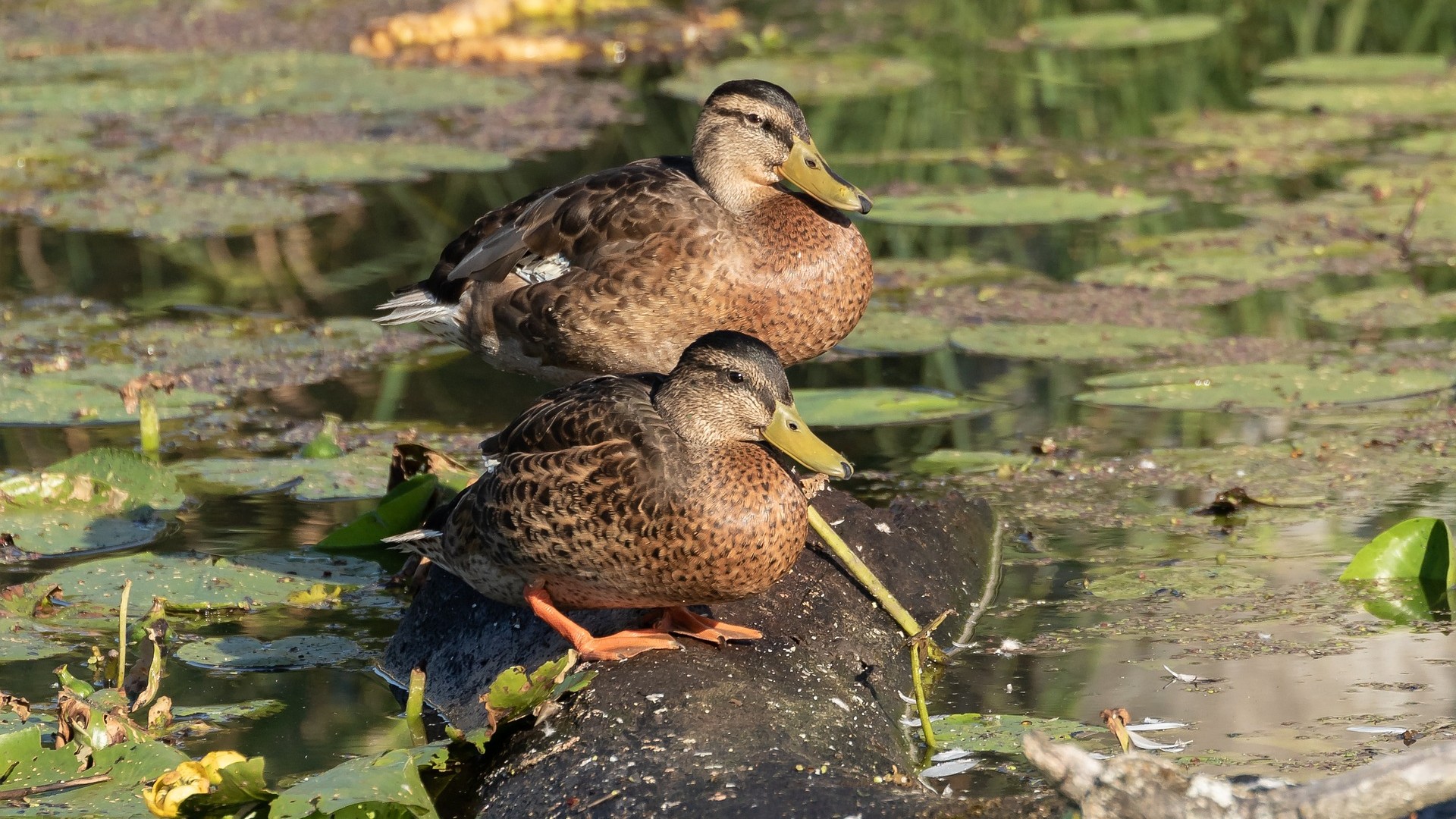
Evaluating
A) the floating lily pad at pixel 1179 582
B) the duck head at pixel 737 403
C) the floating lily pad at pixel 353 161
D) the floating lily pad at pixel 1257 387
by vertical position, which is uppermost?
the duck head at pixel 737 403

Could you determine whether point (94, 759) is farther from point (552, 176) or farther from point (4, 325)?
point (552, 176)

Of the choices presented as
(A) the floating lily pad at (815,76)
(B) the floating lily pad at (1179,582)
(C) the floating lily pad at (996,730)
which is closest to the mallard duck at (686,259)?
(B) the floating lily pad at (1179,582)

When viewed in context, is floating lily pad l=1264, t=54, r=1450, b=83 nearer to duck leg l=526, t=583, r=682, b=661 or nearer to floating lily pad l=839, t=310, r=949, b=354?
floating lily pad l=839, t=310, r=949, b=354

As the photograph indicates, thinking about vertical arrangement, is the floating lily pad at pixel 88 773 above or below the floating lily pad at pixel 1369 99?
above

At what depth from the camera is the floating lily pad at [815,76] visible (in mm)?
10820

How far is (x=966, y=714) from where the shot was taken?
12.9 feet

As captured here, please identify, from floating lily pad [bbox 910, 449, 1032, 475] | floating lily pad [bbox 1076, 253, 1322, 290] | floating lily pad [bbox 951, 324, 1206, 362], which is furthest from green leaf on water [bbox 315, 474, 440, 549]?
floating lily pad [bbox 1076, 253, 1322, 290]

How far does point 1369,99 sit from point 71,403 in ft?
23.8

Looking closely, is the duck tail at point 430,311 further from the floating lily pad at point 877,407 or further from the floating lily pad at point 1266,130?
the floating lily pad at point 1266,130

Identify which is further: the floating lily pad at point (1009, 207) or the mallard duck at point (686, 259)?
the floating lily pad at point (1009, 207)

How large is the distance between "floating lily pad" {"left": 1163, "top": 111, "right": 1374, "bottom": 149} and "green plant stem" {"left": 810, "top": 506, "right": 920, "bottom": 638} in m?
5.92

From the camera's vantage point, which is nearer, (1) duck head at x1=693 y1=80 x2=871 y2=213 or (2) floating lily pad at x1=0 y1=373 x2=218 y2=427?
(1) duck head at x1=693 y1=80 x2=871 y2=213

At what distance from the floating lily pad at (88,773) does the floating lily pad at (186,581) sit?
38.6 inches

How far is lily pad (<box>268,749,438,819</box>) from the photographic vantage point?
3.20 m
